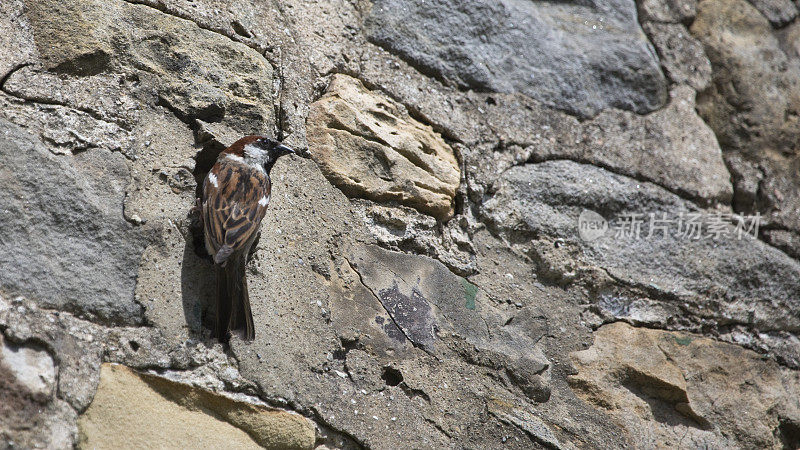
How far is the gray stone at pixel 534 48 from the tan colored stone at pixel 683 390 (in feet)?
3.34

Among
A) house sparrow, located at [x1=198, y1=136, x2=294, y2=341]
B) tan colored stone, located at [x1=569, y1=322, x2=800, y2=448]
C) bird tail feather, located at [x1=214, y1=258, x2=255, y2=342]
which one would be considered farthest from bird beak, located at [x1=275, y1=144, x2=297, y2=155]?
tan colored stone, located at [x1=569, y1=322, x2=800, y2=448]

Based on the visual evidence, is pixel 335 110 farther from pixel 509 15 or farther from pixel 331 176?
pixel 509 15

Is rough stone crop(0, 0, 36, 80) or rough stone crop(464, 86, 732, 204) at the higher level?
rough stone crop(0, 0, 36, 80)

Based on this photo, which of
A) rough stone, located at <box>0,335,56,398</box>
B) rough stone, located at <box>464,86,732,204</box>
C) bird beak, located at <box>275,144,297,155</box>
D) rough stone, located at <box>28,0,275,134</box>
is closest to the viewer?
rough stone, located at <box>0,335,56,398</box>

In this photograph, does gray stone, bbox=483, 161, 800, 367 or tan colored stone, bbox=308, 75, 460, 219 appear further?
gray stone, bbox=483, 161, 800, 367

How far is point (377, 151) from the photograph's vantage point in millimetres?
2494

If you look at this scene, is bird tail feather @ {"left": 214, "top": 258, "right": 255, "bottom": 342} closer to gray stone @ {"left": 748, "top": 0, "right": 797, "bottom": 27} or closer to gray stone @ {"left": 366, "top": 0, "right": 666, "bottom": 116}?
gray stone @ {"left": 366, "top": 0, "right": 666, "bottom": 116}

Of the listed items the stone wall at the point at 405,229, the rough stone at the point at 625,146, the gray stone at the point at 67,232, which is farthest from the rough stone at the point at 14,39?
the rough stone at the point at 625,146

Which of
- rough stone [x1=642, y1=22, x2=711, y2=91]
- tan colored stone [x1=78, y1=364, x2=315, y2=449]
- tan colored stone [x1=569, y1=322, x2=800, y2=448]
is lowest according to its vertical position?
tan colored stone [x1=569, y1=322, x2=800, y2=448]

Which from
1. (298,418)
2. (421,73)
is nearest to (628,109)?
(421,73)

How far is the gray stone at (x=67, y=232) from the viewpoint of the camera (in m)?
1.79

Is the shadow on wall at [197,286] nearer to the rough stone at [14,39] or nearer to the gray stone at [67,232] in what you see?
the gray stone at [67,232]

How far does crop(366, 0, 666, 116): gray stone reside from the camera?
111 inches

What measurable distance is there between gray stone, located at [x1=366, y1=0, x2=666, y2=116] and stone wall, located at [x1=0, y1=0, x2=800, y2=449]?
1 cm
